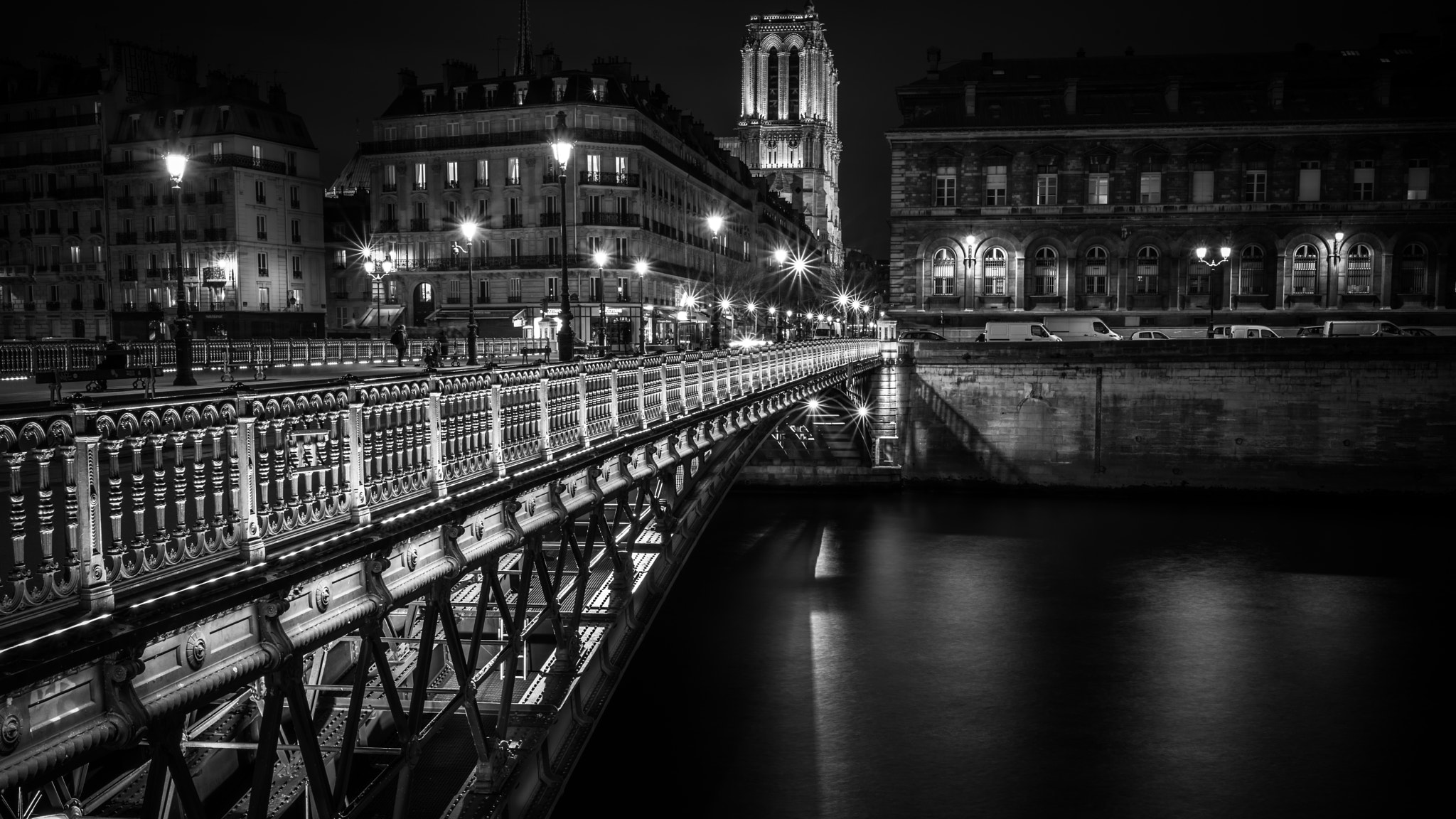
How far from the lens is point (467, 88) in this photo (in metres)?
61.7

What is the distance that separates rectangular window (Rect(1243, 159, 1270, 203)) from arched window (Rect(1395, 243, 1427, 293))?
7.54m

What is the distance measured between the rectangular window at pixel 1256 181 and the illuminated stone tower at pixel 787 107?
76.2 metres

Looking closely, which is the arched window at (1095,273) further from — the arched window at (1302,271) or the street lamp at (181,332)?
the street lamp at (181,332)

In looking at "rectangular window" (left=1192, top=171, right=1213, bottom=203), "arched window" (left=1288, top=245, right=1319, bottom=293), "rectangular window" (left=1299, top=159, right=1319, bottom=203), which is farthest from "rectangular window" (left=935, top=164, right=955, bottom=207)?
"arched window" (left=1288, top=245, right=1319, bottom=293)

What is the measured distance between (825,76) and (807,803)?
128 metres

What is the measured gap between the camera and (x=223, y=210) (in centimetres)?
6228

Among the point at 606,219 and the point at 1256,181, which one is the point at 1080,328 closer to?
the point at 1256,181

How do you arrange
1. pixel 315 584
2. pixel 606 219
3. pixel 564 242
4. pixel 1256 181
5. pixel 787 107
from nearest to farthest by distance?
pixel 315 584, pixel 564 242, pixel 1256 181, pixel 606 219, pixel 787 107

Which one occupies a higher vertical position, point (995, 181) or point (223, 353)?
point (995, 181)

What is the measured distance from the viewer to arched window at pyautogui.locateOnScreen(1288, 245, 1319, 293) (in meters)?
57.1

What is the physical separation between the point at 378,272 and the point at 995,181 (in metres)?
31.9

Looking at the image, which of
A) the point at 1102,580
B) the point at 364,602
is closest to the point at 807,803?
the point at 364,602

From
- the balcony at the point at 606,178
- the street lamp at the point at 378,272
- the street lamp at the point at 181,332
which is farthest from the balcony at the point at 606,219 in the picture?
the street lamp at the point at 181,332

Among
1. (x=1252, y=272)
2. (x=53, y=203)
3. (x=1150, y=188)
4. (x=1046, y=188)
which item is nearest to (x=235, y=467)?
(x=1046, y=188)
